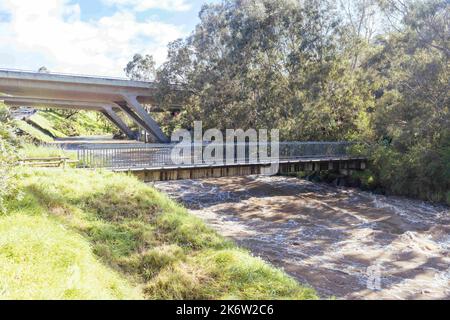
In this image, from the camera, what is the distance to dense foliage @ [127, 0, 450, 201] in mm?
18859

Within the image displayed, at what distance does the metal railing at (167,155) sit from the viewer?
573 inches

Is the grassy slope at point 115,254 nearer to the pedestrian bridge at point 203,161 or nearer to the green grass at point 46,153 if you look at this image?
the green grass at point 46,153

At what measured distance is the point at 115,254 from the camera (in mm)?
7727

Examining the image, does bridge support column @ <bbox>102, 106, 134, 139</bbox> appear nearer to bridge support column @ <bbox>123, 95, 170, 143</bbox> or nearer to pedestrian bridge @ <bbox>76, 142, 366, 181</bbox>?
bridge support column @ <bbox>123, 95, 170, 143</bbox>

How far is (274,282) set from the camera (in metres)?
6.75

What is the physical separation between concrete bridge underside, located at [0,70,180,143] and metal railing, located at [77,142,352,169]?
18292mm

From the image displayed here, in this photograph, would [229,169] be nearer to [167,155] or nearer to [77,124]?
[167,155]

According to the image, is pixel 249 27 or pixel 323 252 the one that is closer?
pixel 323 252

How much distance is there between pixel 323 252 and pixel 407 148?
39.1ft

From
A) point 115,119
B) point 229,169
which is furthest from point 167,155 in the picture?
point 115,119

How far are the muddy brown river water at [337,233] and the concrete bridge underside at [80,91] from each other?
54.3 feet

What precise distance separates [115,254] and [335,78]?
67.7ft
